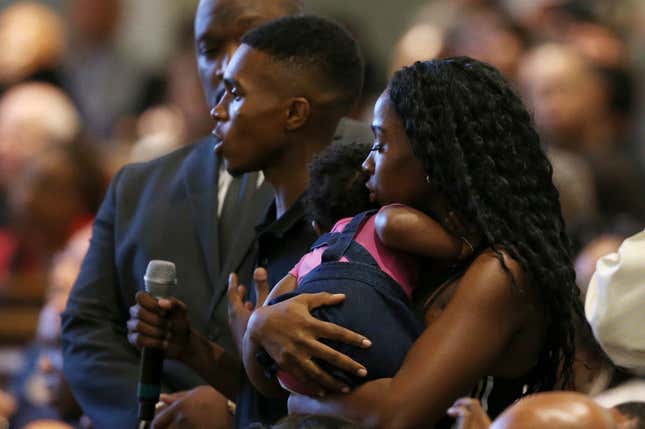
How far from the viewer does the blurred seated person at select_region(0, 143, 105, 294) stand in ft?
19.4

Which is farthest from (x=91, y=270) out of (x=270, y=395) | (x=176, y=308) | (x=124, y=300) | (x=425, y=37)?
(x=425, y=37)

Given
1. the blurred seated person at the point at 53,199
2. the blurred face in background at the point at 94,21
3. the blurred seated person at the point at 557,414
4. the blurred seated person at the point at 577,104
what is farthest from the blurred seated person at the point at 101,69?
the blurred seated person at the point at 557,414

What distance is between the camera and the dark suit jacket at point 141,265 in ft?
11.9

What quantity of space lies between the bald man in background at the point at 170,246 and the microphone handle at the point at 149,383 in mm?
374

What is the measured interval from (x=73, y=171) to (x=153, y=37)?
4.14 m

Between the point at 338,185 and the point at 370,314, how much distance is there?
0.41 metres

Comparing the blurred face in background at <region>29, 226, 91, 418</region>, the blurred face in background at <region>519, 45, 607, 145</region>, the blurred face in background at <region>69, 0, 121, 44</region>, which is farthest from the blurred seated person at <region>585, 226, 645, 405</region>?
the blurred face in background at <region>69, 0, 121, 44</region>

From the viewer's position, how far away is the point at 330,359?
272 cm

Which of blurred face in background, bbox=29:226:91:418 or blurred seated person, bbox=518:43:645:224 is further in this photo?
blurred seated person, bbox=518:43:645:224

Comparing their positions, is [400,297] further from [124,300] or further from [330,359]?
[124,300]

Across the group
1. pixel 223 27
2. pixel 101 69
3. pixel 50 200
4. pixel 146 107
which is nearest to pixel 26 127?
pixel 50 200

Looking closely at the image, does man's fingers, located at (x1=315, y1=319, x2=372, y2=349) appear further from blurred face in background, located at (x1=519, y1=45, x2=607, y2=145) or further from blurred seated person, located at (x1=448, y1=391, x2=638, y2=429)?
blurred face in background, located at (x1=519, y1=45, x2=607, y2=145)

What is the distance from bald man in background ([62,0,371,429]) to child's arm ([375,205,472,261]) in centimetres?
85

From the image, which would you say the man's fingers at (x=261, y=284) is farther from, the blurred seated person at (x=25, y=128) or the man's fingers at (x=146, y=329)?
the blurred seated person at (x=25, y=128)
